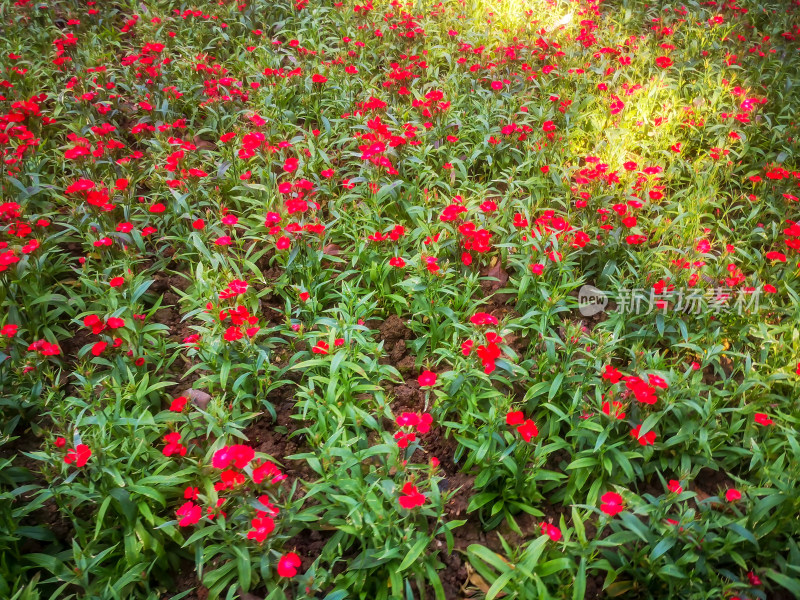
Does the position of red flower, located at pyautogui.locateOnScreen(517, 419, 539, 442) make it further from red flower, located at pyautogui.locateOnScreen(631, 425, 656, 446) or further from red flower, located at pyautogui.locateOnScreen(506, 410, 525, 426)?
red flower, located at pyautogui.locateOnScreen(631, 425, 656, 446)

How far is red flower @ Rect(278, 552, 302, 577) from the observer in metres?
1.85

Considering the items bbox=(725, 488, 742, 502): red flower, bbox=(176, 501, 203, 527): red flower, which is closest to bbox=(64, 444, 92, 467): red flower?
bbox=(176, 501, 203, 527): red flower

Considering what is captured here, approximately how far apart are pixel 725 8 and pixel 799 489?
5845 mm

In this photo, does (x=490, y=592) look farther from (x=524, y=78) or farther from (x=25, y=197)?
(x=524, y=78)

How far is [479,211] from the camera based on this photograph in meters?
Result: 3.51

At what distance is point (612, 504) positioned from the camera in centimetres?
208

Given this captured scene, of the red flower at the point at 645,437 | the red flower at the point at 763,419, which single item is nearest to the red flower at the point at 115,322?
the red flower at the point at 645,437

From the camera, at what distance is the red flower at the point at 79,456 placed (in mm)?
2068

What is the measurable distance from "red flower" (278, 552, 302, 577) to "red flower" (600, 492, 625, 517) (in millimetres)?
1156

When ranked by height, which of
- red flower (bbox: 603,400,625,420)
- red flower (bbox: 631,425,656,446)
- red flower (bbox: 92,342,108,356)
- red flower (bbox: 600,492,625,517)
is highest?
red flower (bbox: 603,400,625,420)

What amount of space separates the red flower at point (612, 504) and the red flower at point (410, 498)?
0.70 m

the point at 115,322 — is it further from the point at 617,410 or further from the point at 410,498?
the point at 617,410

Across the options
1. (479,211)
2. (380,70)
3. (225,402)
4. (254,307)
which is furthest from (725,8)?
(225,402)

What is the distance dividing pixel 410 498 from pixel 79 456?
4.21 feet
